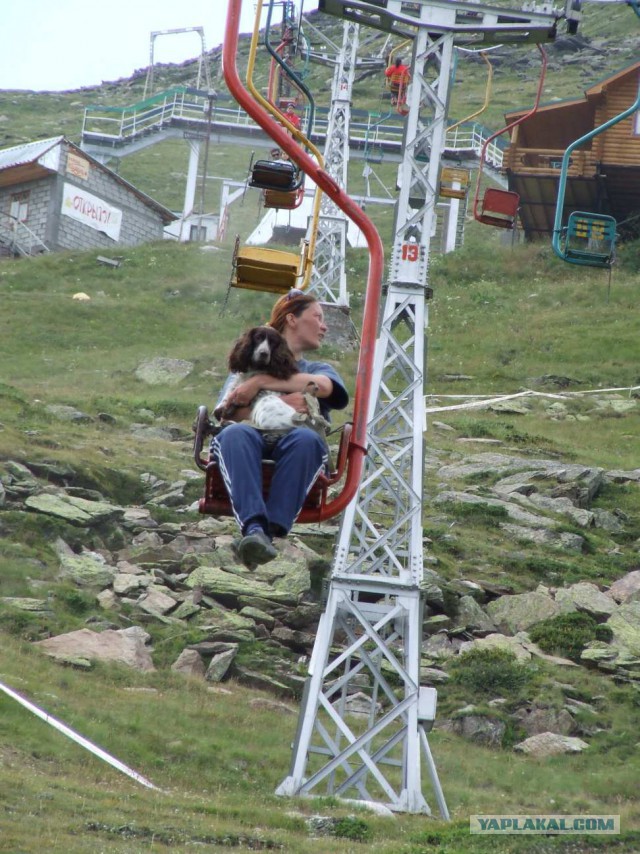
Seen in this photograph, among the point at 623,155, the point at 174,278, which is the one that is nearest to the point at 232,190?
the point at 174,278

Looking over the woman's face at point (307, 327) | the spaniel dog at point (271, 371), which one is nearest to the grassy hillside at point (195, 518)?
the spaniel dog at point (271, 371)

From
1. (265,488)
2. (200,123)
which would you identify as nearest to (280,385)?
(265,488)

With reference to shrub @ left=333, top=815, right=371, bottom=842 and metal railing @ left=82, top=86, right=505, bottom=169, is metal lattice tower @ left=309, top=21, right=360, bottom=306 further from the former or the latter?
metal railing @ left=82, top=86, right=505, bottom=169

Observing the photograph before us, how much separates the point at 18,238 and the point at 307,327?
36.7 m

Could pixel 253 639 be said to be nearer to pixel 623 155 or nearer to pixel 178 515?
pixel 178 515

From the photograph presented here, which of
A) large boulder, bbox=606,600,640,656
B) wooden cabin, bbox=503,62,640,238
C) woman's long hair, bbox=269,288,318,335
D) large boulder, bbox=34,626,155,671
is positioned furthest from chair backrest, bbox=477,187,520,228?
wooden cabin, bbox=503,62,640,238

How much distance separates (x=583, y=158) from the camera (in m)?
37.8

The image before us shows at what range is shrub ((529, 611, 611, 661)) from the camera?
15.7 m

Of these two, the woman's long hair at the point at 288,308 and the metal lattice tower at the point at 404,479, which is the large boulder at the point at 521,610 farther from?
the woman's long hair at the point at 288,308

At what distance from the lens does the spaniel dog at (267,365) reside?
7.45 meters

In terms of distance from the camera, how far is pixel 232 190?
162 ft

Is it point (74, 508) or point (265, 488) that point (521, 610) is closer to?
point (74, 508)

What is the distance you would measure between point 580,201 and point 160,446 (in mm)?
21708

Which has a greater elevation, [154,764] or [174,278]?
[174,278]
